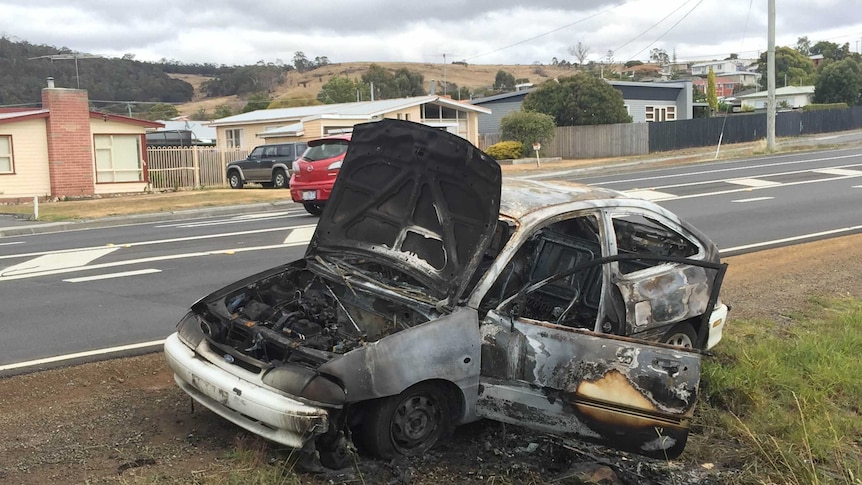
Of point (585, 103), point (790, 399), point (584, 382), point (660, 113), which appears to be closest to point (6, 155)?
point (584, 382)

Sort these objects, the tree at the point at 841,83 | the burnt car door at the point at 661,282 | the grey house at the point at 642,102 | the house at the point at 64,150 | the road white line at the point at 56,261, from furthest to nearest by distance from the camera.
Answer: the tree at the point at 841,83 → the grey house at the point at 642,102 → the house at the point at 64,150 → the road white line at the point at 56,261 → the burnt car door at the point at 661,282

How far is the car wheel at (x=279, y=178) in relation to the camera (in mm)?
28406

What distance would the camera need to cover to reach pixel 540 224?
16.1 ft

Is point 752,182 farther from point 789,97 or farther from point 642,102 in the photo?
point 789,97

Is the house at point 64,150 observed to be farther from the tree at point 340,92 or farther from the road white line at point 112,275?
the tree at point 340,92

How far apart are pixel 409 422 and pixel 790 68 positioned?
11755 centimetres

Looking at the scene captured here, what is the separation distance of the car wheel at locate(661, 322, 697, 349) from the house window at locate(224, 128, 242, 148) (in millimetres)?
37474

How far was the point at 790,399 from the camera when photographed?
18.2ft

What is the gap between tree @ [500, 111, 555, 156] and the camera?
3891 cm

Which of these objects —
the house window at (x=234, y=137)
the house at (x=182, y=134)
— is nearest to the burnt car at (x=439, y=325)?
the house at (x=182, y=134)

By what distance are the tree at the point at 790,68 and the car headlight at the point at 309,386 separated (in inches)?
4311

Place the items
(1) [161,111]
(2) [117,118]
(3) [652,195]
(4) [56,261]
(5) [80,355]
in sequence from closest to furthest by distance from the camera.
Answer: (5) [80,355], (4) [56,261], (3) [652,195], (2) [117,118], (1) [161,111]

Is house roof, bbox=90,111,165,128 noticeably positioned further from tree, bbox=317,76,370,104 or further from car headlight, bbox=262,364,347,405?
tree, bbox=317,76,370,104

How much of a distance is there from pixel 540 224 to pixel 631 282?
0.79 metres
